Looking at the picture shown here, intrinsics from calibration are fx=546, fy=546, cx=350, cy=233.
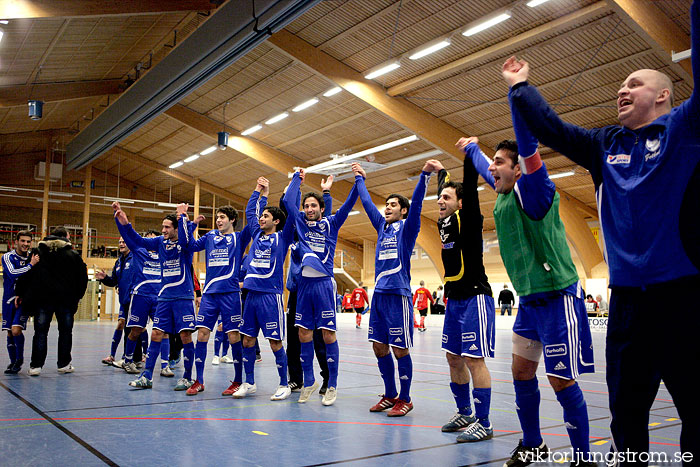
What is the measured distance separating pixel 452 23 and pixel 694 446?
14518 millimetres

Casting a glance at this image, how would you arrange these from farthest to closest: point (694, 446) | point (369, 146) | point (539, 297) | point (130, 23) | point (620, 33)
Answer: point (369, 146)
point (130, 23)
point (620, 33)
point (539, 297)
point (694, 446)

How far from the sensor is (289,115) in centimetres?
2208

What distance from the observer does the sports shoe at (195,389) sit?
19.7ft

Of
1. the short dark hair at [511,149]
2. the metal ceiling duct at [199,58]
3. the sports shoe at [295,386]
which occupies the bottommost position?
the sports shoe at [295,386]

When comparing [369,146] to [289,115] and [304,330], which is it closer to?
[289,115]

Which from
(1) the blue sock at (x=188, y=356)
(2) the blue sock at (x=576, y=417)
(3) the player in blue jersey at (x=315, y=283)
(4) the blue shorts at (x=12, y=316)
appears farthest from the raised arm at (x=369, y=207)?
(4) the blue shorts at (x=12, y=316)

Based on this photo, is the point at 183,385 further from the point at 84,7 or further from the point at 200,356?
the point at 84,7

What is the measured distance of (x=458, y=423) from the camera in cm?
447

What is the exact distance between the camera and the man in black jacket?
7.59 metres

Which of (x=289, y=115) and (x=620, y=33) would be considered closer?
(x=620, y=33)

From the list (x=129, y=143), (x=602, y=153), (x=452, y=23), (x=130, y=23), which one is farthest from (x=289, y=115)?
(x=602, y=153)

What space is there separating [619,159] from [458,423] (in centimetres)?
293

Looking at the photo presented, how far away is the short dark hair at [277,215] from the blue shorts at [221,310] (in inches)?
39.3

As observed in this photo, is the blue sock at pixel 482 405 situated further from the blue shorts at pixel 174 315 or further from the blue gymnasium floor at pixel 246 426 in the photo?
the blue shorts at pixel 174 315
